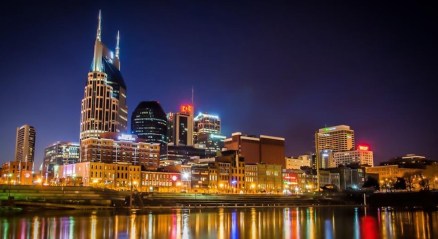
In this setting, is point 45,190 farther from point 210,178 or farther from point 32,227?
point 210,178

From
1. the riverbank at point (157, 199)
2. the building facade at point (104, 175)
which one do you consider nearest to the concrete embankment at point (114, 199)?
the riverbank at point (157, 199)

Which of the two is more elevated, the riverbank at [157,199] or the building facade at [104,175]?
the building facade at [104,175]

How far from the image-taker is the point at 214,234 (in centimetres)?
5366

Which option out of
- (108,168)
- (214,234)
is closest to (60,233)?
(214,234)

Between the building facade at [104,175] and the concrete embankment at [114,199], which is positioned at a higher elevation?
the building facade at [104,175]

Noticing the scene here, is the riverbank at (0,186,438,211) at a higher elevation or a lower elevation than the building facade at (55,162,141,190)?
lower

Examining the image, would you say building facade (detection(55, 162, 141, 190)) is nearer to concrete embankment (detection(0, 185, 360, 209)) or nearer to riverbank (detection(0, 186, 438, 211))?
riverbank (detection(0, 186, 438, 211))

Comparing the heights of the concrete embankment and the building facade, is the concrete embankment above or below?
below

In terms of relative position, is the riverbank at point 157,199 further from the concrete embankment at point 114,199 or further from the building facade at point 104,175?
the building facade at point 104,175

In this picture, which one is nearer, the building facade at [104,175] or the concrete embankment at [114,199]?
the concrete embankment at [114,199]

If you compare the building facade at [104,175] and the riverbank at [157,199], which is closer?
the riverbank at [157,199]

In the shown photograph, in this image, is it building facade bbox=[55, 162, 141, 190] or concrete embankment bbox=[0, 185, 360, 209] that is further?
building facade bbox=[55, 162, 141, 190]

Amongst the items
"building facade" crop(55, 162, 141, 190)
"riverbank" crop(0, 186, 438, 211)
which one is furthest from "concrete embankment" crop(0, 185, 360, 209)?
"building facade" crop(55, 162, 141, 190)

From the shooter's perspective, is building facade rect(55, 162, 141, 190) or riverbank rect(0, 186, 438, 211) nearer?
riverbank rect(0, 186, 438, 211)
